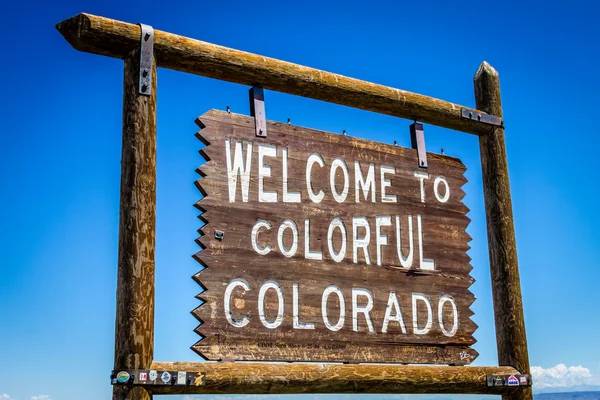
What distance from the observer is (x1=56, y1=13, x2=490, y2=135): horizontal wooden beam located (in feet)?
15.4

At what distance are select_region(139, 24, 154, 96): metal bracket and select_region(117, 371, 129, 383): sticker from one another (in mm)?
1806

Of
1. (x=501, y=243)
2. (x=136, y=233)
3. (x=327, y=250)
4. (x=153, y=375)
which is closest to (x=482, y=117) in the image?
(x=501, y=243)

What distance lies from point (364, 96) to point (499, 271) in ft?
6.50

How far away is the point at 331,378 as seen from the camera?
5043mm

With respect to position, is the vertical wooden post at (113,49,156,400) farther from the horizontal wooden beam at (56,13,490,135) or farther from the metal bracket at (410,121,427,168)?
the metal bracket at (410,121,427,168)

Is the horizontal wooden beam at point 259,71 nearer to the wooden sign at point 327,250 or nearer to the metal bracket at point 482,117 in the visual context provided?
the metal bracket at point 482,117

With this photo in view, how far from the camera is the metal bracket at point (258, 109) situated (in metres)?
5.18

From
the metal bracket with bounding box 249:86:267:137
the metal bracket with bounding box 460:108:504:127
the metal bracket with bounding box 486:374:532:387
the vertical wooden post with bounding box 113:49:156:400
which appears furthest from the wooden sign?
A: the metal bracket with bounding box 460:108:504:127

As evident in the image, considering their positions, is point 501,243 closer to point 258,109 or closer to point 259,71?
point 258,109

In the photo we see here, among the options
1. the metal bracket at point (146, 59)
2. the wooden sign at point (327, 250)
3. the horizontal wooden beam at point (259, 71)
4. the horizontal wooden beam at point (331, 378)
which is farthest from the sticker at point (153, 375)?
the horizontal wooden beam at point (259, 71)

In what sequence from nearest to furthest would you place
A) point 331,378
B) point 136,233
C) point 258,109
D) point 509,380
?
point 136,233 < point 331,378 < point 258,109 < point 509,380

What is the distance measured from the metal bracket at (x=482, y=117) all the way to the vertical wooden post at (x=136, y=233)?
2878 millimetres

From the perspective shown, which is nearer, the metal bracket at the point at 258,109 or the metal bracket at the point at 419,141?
the metal bracket at the point at 258,109

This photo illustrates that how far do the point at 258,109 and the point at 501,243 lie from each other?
259 centimetres
